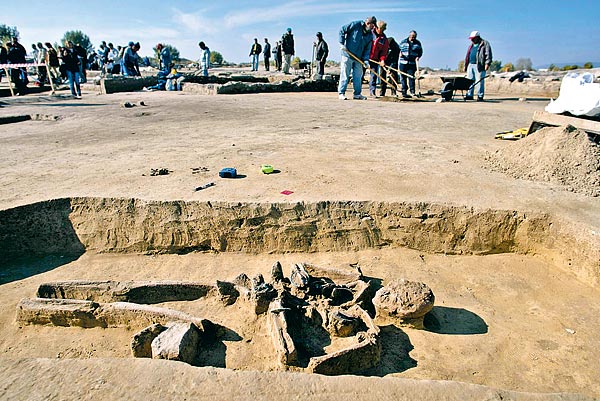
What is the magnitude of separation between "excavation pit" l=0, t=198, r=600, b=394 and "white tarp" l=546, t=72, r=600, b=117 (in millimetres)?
2119

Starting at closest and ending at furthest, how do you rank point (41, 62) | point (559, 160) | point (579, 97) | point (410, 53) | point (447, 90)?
point (559, 160)
point (579, 97)
point (410, 53)
point (447, 90)
point (41, 62)

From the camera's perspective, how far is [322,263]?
373 centimetres

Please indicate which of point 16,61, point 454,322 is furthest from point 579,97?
point 16,61

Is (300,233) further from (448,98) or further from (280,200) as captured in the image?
(448,98)

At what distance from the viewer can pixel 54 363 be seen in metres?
2.03

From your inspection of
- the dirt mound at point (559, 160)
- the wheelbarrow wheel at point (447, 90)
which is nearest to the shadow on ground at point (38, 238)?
the dirt mound at point (559, 160)

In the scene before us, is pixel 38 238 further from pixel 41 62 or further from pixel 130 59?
pixel 41 62

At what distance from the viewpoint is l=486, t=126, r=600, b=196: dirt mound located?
421cm

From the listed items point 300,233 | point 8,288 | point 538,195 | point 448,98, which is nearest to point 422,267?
point 300,233

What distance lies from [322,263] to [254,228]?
2.45 feet

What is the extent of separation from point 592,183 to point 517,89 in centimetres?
1187

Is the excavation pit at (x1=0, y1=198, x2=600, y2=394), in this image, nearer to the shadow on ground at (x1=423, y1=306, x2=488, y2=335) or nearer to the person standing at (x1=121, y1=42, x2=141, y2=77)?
the shadow on ground at (x1=423, y1=306, x2=488, y2=335)

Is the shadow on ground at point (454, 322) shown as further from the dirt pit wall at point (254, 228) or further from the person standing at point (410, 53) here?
the person standing at point (410, 53)

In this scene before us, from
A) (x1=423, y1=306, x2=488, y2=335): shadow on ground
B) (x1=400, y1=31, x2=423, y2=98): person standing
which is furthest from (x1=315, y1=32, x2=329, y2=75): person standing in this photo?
(x1=423, y1=306, x2=488, y2=335): shadow on ground
